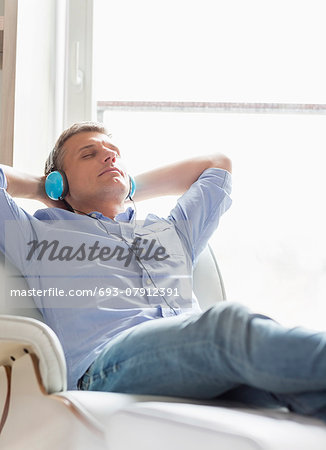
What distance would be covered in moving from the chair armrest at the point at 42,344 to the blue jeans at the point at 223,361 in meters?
0.12

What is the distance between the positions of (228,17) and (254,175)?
609 millimetres

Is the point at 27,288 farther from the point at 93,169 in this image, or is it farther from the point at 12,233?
the point at 93,169

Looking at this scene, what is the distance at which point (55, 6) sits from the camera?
2.16m

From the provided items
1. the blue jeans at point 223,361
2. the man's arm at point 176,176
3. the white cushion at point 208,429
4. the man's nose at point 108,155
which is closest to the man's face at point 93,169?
the man's nose at point 108,155

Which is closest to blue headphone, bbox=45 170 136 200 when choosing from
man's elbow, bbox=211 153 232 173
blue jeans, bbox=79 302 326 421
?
man's elbow, bbox=211 153 232 173

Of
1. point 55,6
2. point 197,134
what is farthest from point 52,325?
point 55,6

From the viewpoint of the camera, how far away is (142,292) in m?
1.39

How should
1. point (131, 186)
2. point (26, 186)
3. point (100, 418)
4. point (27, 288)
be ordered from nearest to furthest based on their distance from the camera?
point (100, 418) → point (27, 288) → point (26, 186) → point (131, 186)

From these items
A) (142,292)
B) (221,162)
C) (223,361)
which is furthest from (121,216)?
(223,361)

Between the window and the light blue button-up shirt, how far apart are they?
2.38 feet

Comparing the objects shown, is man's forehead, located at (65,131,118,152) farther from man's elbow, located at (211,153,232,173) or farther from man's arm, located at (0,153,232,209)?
man's elbow, located at (211,153,232,173)

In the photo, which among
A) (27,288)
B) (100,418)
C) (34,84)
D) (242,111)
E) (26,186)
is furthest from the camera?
(242,111)

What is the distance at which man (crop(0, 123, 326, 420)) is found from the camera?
843 millimetres

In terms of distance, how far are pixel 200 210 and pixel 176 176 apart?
18cm
